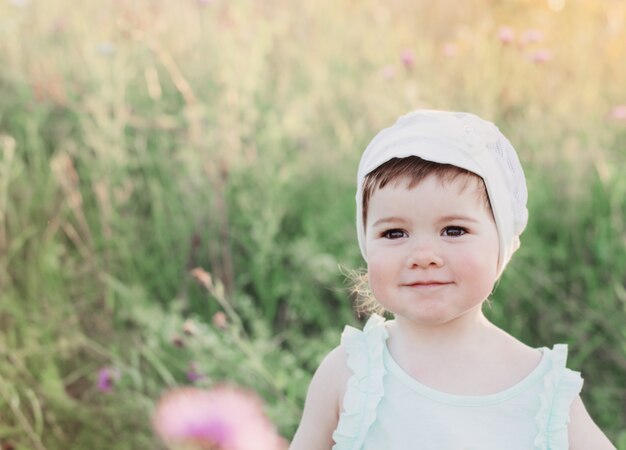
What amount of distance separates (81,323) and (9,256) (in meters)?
0.36

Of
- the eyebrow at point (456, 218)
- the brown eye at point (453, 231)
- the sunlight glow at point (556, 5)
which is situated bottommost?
the brown eye at point (453, 231)

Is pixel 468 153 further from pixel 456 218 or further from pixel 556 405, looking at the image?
pixel 556 405

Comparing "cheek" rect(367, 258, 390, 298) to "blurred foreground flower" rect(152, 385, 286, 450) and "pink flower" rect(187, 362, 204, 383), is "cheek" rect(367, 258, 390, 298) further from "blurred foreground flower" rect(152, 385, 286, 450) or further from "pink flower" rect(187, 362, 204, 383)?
"pink flower" rect(187, 362, 204, 383)

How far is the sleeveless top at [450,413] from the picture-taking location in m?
1.50

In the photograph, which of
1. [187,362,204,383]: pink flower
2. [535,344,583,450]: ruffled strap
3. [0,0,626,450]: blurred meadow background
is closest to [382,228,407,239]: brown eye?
[535,344,583,450]: ruffled strap

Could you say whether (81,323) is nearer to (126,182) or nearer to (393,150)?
(126,182)

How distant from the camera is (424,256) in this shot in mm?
1470

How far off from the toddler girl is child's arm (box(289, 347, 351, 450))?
0.06 feet

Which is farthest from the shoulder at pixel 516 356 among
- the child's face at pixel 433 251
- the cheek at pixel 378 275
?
the cheek at pixel 378 275

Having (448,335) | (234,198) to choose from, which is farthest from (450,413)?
(234,198)

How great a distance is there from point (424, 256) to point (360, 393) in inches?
10.0

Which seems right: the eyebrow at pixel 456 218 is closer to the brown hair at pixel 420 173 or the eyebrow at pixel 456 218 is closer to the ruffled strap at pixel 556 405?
the brown hair at pixel 420 173

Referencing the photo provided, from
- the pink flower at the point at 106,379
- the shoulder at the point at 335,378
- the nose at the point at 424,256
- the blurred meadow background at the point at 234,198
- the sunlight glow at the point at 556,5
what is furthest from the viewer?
the sunlight glow at the point at 556,5

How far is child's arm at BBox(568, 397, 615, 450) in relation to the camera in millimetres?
1535
